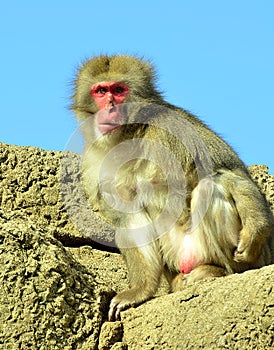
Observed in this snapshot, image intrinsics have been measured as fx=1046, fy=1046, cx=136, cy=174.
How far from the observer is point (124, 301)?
6.07m

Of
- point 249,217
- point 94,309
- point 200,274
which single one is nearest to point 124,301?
point 94,309

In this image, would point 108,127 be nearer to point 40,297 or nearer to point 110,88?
point 110,88

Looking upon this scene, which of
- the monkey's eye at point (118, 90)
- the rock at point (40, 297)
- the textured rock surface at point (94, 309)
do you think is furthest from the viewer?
the monkey's eye at point (118, 90)

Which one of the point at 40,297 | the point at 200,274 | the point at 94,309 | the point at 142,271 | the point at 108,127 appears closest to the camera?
the point at 40,297

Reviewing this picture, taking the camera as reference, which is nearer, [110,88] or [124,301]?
[124,301]

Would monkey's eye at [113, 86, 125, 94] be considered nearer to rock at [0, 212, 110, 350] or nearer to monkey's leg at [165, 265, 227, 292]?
monkey's leg at [165, 265, 227, 292]

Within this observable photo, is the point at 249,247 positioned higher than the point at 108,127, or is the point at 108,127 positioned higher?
the point at 108,127

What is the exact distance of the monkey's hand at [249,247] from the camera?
6434 mm

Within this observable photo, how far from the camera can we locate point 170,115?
22.6 ft

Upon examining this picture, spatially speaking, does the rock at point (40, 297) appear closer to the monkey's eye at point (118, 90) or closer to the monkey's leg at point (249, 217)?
the monkey's leg at point (249, 217)

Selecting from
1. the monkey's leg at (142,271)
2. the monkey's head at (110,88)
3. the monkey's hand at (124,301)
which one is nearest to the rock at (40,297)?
the monkey's hand at (124,301)

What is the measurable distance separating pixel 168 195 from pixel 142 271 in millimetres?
506

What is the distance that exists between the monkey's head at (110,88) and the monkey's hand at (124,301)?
1.11 m

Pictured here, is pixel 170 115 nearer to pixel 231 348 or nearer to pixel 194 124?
pixel 194 124
